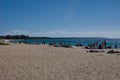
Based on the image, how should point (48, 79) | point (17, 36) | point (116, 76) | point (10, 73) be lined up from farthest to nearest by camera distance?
point (17, 36) → point (10, 73) → point (116, 76) → point (48, 79)

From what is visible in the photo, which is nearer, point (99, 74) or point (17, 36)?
point (99, 74)

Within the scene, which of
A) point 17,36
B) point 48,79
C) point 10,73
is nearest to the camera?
point 48,79

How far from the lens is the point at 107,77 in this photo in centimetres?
761

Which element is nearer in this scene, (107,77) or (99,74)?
(107,77)

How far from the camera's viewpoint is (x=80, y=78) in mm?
7457

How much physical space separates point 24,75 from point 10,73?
801 millimetres

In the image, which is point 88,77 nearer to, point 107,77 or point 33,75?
point 107,77

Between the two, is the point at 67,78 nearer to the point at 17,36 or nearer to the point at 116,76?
the point at 116,76

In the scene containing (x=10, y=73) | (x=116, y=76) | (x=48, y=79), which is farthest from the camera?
(x=10, y=73)

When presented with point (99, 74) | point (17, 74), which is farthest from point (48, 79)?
point (99, 74)

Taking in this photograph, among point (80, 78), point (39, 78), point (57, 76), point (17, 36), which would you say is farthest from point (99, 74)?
point (17, 36)

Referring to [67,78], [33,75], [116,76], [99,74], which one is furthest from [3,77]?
[116,76]

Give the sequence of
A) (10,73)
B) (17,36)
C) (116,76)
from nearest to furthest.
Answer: (116,76) → (10,73) → (17,36)

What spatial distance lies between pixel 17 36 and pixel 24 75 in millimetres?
142697
